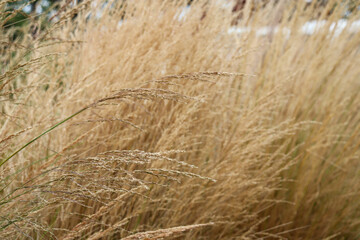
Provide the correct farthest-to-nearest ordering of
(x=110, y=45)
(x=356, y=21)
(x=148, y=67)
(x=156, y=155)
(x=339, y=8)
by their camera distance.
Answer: (x=356, y=21) < (x=339, y=8) < (x=110, y=45) < (x=148, y=67) < (x=156, y=155)

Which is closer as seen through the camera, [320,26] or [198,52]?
[198,52]

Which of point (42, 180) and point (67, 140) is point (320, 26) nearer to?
point (67, 140)

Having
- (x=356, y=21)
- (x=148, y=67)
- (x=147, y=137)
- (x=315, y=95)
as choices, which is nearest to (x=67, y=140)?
(x=147, y=137)

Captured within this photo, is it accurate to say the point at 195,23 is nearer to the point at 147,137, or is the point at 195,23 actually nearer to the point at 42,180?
the point at 147,137

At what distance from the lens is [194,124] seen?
181 cm

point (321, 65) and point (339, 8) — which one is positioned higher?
point (339, 8)

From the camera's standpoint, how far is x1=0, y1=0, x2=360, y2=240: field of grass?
4.85 ft

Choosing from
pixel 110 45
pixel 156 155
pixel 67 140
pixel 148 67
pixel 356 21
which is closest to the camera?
pixel 156 155

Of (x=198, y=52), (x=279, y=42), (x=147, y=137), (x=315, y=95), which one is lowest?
(x=315, y=95)

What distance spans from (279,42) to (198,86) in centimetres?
115

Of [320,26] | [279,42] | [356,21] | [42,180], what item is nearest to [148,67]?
[42,180]

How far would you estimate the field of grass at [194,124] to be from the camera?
1478 mm

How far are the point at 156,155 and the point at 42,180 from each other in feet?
1.40

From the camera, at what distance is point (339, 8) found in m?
2.54
